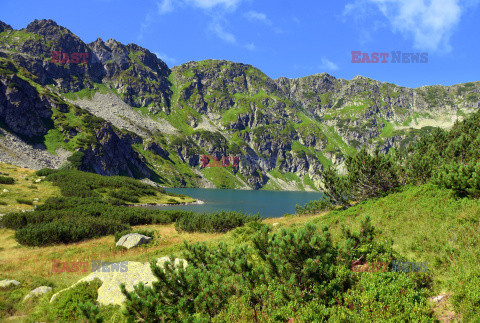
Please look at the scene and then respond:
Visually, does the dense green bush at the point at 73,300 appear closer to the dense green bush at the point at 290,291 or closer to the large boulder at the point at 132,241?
the dense green bush at the point at 290,291

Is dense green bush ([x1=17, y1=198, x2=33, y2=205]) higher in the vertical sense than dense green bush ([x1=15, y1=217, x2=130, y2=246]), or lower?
higher

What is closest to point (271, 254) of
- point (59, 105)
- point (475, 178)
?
point (475, 178)

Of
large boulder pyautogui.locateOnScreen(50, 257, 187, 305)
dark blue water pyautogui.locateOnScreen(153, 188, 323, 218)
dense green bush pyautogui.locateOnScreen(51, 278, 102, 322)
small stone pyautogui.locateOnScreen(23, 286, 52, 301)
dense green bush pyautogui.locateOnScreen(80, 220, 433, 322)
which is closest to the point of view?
dense green bush pyautogui.locateOnScreen(80, 220, 433, 322)

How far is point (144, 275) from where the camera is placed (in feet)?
36.2

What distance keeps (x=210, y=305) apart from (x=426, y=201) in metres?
14.8

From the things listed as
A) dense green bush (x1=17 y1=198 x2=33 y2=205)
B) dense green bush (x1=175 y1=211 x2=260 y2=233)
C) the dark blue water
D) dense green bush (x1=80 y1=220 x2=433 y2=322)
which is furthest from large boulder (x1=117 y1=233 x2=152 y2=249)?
the dark blue water

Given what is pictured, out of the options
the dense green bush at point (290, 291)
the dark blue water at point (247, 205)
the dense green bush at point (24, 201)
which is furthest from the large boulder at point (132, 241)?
the dark blue water at point (247, 205)

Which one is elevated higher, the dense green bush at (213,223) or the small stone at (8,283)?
the small stone at (8,283)

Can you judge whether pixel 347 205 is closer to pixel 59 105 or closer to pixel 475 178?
pixel 475 178

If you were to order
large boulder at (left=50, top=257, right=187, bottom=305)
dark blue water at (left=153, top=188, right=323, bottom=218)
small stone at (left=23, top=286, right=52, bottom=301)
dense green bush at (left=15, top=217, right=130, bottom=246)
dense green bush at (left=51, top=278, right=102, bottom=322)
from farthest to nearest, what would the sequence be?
dark blue water at (left=153, top=188, right=323, bottom=218) → dense green bush at (left=15, top=217, right=130, bottom=246) → small stone at (left=23, top=286, right=52, bottom=301) → large boulder at (left=50, top=257, right=187, bottom=305) → dense green bush at (left=51, top=278, right=102, bottom=322)

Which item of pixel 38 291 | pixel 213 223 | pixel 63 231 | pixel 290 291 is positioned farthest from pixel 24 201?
pixel 290 291

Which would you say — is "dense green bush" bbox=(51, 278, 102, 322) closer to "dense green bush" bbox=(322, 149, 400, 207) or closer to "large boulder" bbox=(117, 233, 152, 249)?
"large boulder" bbox=(117, 233, 152, 249)

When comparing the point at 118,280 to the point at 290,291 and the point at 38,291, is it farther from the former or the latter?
the point at 290,291

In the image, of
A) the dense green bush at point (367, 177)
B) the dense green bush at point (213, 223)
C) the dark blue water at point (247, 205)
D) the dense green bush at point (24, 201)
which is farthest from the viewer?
the dark blue water at point (247, 205)
